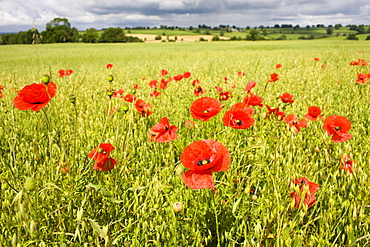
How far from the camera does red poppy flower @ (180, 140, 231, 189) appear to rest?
3.35ft

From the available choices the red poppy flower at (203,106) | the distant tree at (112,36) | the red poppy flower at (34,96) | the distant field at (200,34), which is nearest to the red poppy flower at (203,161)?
the red poppy flower at (203,106)

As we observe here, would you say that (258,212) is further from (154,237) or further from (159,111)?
(159,111)

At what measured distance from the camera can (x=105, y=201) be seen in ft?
4.87

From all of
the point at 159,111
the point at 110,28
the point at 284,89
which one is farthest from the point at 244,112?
the point at 110,28

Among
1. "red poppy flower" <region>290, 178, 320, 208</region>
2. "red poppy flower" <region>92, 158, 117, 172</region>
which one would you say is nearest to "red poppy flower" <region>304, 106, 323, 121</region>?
"red poppy flower" <region>290, 178, 320, 208</region>

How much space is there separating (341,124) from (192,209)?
1.17 metres

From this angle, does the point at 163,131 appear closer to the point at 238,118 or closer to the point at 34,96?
the point at 238,118

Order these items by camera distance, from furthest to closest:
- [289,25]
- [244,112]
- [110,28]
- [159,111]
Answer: [289,25]
[110,28]
[159,111]
[244,112]

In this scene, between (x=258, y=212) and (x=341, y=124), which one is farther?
(x=341, y=124)

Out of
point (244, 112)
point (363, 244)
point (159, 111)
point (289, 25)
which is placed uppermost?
point (289, 25)

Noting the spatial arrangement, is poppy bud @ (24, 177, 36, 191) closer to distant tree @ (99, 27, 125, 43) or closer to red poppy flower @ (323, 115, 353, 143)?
red poppy flower @ (323, 115, 353, 143)

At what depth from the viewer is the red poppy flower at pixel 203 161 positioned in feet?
3.35

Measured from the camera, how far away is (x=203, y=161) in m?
1.17

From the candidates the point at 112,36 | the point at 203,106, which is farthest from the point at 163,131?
the point at 112,36
